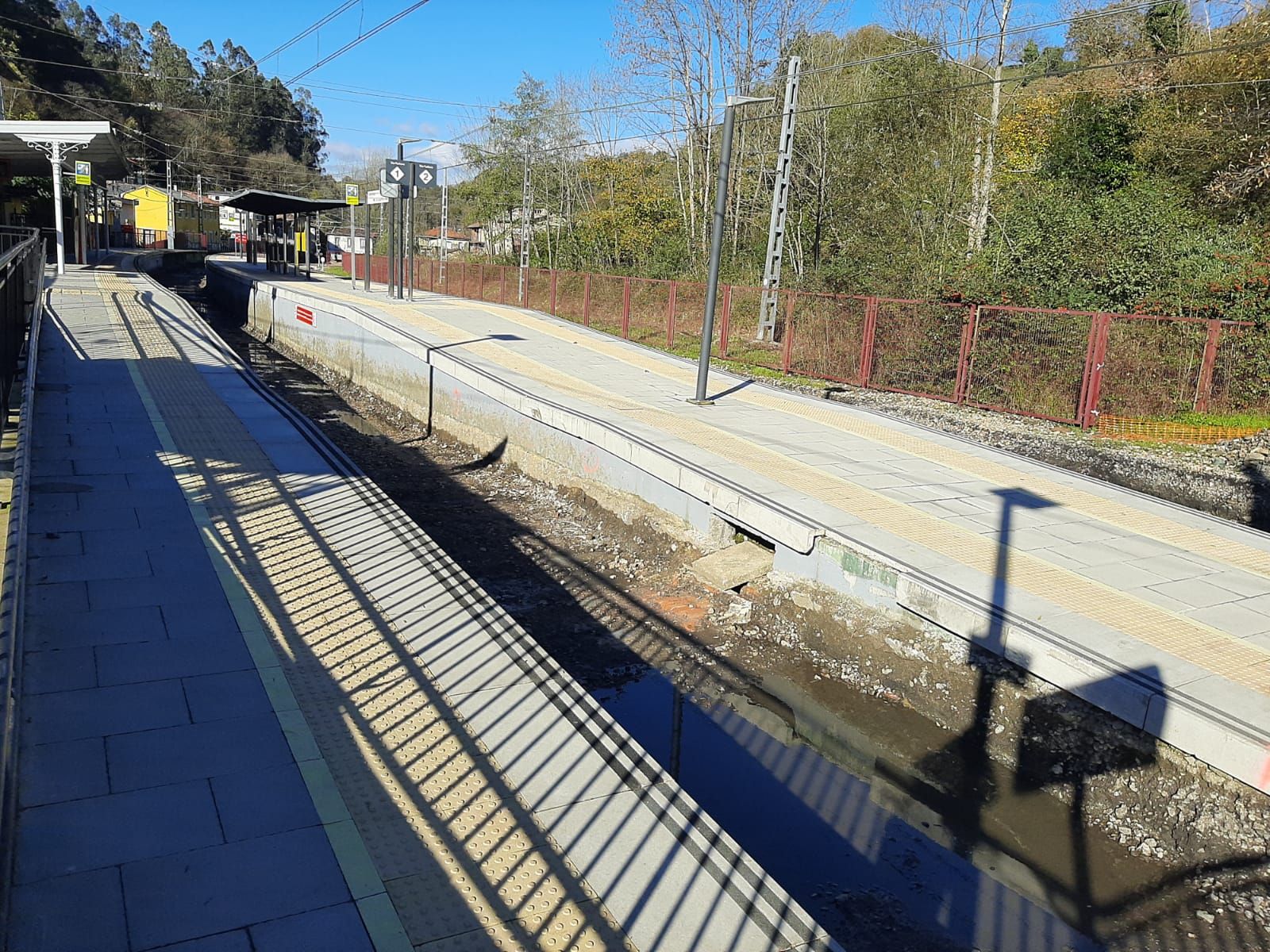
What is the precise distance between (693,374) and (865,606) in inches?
388

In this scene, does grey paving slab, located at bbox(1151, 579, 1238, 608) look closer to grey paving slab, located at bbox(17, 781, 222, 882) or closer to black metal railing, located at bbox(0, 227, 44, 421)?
grey paving slab, located at bbox(17, 781, 222, 882)

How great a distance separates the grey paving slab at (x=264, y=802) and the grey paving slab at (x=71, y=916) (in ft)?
1.64

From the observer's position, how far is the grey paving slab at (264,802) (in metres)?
3.91

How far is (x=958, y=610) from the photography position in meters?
6.20

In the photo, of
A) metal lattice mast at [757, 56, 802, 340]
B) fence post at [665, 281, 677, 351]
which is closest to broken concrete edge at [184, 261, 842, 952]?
metal lattice mast at [757, 56, 802, 340]

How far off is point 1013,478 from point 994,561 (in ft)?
11.3

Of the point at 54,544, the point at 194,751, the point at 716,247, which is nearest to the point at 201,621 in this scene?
the point at 194,751

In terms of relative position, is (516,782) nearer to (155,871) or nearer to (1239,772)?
(155,871)

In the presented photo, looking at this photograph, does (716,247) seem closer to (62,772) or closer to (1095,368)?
(1095,368)

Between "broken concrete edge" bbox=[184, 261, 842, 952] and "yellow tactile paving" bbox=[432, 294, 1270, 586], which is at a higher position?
"yellow tactile paving" bbox=[432, 294, 1270, 586]

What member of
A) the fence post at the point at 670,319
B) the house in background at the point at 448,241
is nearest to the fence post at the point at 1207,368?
the fence post at the point at 670,319

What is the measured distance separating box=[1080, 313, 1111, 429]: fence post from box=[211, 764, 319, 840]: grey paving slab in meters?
12.7

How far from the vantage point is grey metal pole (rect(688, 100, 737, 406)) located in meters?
11.7

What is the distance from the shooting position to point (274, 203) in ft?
114
